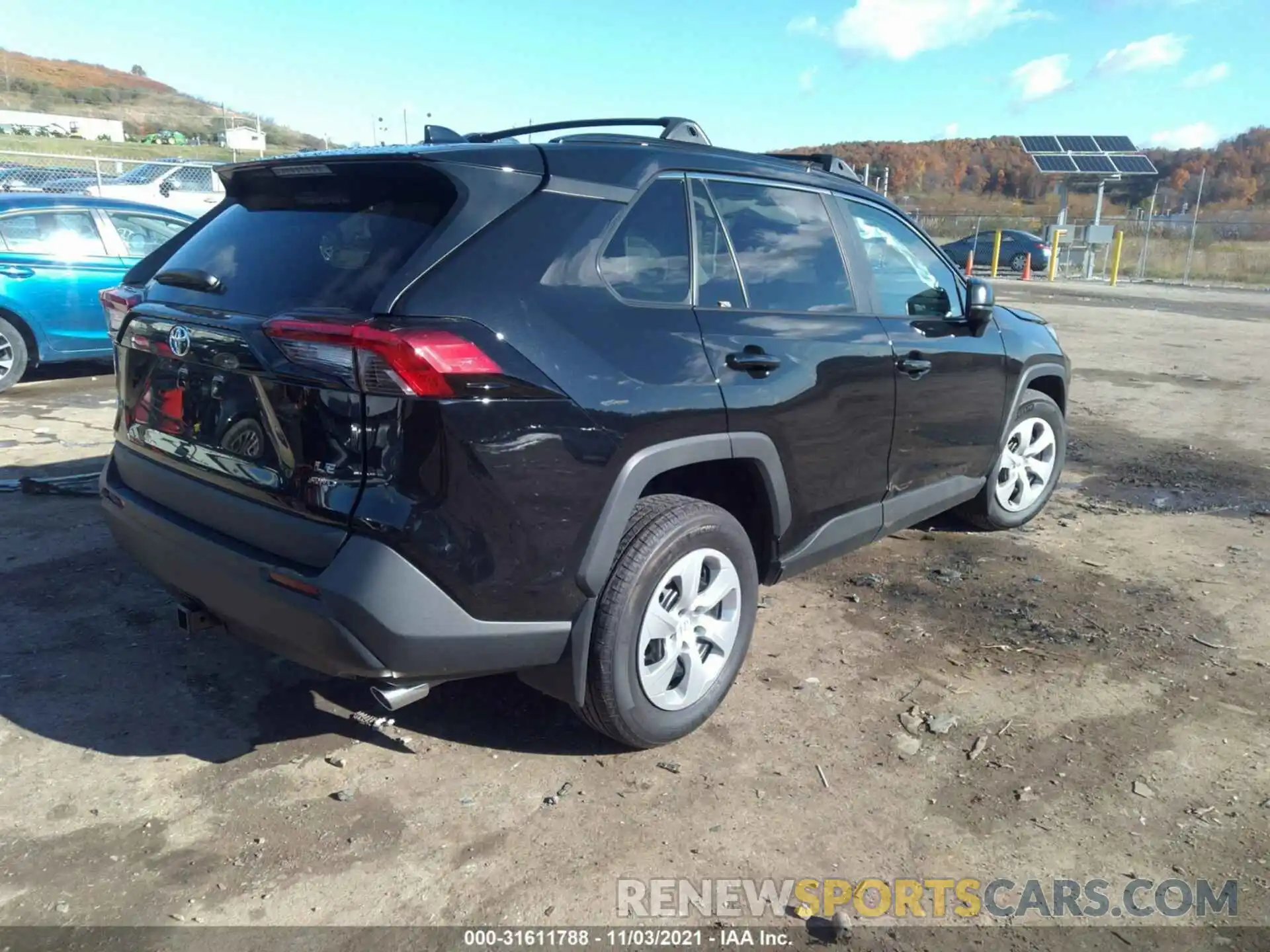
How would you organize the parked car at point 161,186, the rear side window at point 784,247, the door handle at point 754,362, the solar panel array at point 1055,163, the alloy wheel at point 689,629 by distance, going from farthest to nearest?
the solar panel array at point 1055,163 → the parked car at point 161,186 → the rear side window at point 784,247 → the door handle at point 754,362 → the alloy wheel at point 689,629

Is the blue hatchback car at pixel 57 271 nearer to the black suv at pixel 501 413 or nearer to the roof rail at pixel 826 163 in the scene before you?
the black suv at pixel 501 413

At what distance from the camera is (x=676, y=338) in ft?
9.68

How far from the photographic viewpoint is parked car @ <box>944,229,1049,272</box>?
30.3 metres

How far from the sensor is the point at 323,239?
2.75 meters

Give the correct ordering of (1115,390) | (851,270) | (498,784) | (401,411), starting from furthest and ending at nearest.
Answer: (1115,390)
(851,270)
(498,784)
(401,411)

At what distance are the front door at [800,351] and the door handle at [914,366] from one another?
0.35 ft

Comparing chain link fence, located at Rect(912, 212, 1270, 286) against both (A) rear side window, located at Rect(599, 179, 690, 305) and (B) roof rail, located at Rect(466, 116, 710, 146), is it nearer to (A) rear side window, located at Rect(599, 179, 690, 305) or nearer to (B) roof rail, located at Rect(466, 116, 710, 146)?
(B) roof rail, located at Rect(466, 116, 710, 146)

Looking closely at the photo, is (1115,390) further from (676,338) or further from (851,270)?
(676,338)

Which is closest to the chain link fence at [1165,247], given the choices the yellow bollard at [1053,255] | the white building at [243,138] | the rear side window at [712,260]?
the yellow bollard at [1053,255]

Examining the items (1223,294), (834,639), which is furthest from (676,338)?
(1223,294)

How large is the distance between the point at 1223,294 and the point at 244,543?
92.9 feet

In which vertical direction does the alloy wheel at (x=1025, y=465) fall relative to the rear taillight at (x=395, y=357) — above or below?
below

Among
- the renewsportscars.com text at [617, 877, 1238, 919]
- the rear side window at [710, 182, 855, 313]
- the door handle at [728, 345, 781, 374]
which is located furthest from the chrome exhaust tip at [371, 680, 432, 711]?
the rear side window at [710, 182, 855, 313]

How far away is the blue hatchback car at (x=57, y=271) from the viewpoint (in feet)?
26.5
